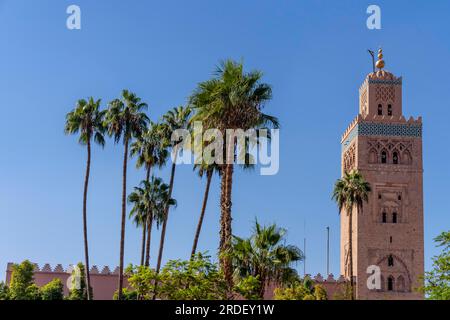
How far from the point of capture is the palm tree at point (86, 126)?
158 ft

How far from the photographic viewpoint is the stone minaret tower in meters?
67.7

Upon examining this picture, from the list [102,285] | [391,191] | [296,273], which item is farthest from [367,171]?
[296,273]

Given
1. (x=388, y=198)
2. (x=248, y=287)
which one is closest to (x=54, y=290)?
(x=388, y=198)

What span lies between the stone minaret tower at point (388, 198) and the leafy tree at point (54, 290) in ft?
79.8

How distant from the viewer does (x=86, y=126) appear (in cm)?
4816

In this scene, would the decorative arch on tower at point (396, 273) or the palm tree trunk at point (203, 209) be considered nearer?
the palm tree trunk at point (203, 209)

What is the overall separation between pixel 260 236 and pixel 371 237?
42.0 meters

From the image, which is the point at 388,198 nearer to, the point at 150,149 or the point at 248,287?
the point at 150,149

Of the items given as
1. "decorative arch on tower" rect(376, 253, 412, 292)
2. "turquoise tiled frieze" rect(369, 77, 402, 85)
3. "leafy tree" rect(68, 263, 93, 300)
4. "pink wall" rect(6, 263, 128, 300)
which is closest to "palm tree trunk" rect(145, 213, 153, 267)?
"leafy tree" rect(68, 263, 93, 300)

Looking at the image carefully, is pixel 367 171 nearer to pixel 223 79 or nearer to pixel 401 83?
pixel 401 83

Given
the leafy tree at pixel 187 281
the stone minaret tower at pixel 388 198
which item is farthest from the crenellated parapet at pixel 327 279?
the leafy tree at pixel 187 281

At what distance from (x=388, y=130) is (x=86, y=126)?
32.4 metres

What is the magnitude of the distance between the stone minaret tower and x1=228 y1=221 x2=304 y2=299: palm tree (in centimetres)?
3986

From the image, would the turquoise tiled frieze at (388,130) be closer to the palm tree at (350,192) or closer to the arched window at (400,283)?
the arched window at (400,283)
